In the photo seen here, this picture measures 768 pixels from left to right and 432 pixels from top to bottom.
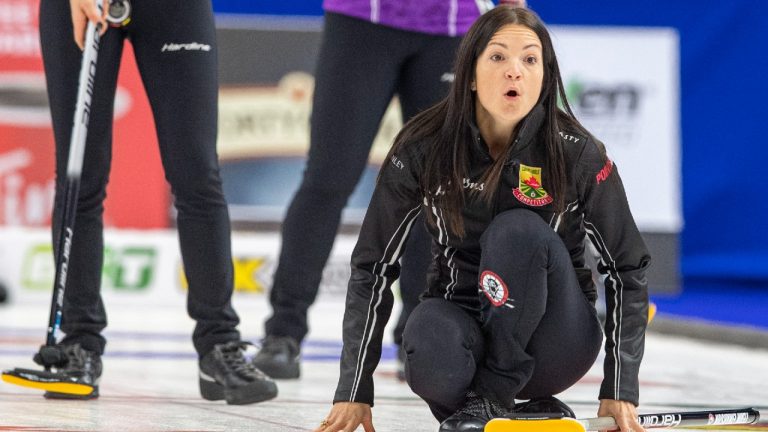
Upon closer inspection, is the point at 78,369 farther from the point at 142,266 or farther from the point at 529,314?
the point at 142,266

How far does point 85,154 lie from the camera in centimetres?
300

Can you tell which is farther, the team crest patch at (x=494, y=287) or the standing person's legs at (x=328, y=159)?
the standing person's legs at (x=328, y=159)

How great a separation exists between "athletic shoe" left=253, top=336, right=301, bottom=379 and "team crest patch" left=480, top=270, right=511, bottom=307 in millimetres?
1248

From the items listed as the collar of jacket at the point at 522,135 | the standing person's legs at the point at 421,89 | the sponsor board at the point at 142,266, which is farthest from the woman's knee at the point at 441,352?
the sponsor board at the point at 142,266

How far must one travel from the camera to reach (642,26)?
25.7ft

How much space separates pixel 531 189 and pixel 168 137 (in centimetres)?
95

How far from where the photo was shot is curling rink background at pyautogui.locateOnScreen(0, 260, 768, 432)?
261cm

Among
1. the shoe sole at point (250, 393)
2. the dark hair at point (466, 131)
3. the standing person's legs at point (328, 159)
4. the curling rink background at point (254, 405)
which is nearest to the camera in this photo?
the dark hair at point (466, 131)

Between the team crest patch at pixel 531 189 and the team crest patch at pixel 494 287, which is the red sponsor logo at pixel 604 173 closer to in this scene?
the team crest patch at pixel 531 189

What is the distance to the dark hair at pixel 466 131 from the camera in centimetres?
235

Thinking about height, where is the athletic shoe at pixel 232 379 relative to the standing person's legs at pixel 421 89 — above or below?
below

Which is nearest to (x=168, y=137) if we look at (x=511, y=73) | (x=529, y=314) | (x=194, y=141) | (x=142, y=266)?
(x=194, y=141)

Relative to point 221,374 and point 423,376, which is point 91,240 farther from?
point 423,376

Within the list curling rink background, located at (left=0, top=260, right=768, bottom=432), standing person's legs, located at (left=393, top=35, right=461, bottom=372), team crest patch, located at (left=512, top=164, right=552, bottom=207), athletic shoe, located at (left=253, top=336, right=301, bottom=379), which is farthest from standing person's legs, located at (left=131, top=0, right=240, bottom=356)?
team crest patch, located at (left=512, top=164, right=552, bottom=207)
